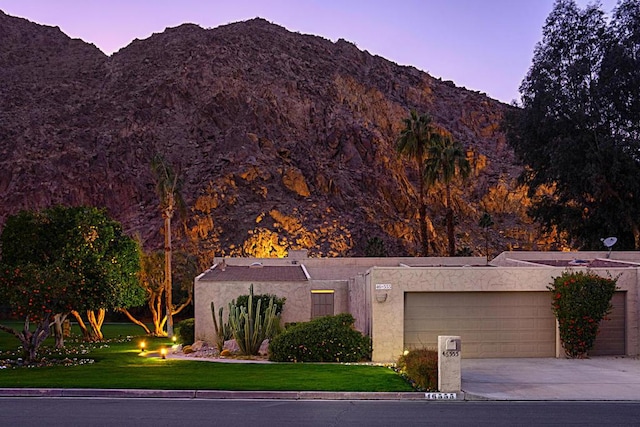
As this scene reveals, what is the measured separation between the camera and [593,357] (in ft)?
80.5

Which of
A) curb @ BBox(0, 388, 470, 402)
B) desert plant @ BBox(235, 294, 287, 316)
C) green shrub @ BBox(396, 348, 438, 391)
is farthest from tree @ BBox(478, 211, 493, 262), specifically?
curb @ BBox(0, 388, 470, 402)

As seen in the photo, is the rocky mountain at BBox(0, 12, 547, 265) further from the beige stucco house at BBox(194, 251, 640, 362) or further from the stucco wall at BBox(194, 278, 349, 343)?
the beige stucco house at BBox(194, 251, 640, 362)

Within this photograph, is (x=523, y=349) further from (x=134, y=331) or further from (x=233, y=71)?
(x=233, y=71)

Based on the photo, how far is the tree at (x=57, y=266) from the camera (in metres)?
23.4

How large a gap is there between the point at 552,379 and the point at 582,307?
228 inches

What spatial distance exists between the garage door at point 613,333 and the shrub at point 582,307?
912mm

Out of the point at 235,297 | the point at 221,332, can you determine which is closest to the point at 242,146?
the point at 235,297

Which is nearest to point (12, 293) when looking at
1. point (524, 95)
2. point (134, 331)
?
point (134, 331)

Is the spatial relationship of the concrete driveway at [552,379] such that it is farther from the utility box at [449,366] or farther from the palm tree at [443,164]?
the palm tree at [443,164]

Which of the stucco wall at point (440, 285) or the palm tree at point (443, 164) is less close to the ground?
the palm tree at point (443, 164)

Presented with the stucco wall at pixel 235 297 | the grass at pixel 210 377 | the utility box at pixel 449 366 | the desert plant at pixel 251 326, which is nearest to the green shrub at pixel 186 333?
the stucco wall at pixel 235 297

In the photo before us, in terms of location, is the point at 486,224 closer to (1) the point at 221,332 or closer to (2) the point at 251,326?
(1) the point at 221,332

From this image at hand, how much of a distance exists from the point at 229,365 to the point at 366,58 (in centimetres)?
13306

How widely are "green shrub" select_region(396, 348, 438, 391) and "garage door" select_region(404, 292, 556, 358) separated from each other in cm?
723
